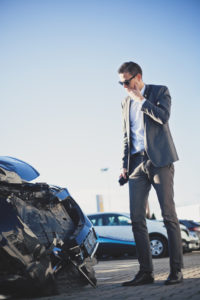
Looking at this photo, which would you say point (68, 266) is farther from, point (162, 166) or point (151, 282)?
point (162, 166)

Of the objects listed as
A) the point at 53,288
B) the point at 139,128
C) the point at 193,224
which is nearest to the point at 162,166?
the point at 139,128

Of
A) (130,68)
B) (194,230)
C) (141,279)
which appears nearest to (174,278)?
(141,279)

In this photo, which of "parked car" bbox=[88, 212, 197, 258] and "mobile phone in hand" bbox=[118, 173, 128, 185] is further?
"parked car" bbox=[88, 212, 197, 258]

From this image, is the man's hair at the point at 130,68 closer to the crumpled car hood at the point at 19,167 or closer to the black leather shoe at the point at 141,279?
the crumpled car hood at the point at 19,167

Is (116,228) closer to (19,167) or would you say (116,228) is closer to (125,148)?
(125,148)

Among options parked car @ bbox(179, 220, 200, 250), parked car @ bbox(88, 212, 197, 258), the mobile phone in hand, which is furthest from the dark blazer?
parked car @ bbox(179, 220, 200, 250)

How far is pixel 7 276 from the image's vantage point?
2504 millimetres

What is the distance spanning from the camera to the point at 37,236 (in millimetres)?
2893

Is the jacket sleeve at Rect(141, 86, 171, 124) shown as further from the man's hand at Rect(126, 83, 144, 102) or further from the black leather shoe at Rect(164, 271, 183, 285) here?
the black leather shoe at Rect(164, 271, 183, 285)

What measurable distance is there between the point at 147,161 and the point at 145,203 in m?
0.45

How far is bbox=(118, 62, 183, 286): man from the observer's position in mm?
3459

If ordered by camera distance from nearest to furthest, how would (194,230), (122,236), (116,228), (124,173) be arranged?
1. (124,173)
2. (122,236)
3. (116,228)
4. (194,230)

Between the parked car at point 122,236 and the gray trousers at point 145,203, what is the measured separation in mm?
7003

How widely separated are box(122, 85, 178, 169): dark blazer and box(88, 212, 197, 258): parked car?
7349mm
